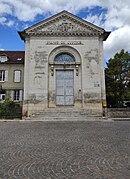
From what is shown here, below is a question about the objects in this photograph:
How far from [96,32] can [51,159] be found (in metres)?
23.0

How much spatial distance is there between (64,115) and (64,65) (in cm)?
712

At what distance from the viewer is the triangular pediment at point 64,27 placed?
1009 inches

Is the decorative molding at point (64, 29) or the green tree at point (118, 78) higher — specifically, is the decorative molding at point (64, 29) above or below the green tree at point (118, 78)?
above

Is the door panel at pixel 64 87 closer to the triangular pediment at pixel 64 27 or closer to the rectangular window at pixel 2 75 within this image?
the triangular pediment at pixel 64 27

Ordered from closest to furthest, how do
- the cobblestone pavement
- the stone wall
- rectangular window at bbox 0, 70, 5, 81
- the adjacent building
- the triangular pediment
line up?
1. the cobblestone pavement
2. the stone wall
3. the triangular pediment
4. the adjacent building
5. rectangular window at bbox 0, 70, 5, 81

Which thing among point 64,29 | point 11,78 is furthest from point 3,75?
point 64,29

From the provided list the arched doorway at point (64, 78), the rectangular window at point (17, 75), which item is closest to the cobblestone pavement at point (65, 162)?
the arched doorway at point (64, 78)

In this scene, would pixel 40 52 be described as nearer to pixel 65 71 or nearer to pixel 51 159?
pixel 65 71

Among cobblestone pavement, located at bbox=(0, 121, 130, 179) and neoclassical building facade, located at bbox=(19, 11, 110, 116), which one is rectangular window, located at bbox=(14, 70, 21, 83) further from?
cobblestone pavement, located at bbox=(0, 121, 130, 179)

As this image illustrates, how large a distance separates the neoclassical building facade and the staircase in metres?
1.37

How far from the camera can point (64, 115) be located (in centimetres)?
2170

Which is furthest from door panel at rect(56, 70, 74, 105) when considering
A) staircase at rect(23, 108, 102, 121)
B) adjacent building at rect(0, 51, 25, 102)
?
adjacent building at rect(0, 51, 25, 102)

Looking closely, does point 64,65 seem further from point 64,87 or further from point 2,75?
point 2,75

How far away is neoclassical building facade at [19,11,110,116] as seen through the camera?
957 inches
